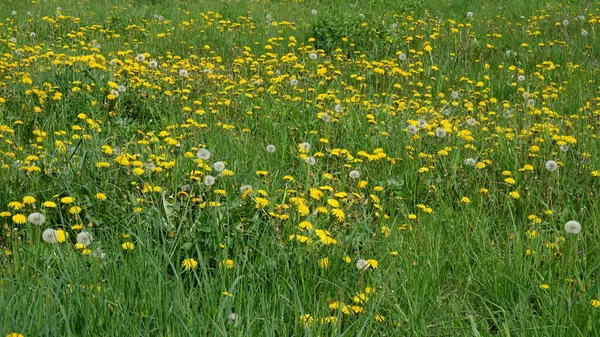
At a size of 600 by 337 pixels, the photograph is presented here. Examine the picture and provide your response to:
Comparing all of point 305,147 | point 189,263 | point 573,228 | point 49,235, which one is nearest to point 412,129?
point 305,147

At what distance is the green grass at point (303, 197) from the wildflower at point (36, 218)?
0.05 m

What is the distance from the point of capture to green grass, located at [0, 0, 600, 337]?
2.42 m

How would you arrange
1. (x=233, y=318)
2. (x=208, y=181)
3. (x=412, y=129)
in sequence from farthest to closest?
(x=412, y=129)
(x=208, y=181)
(x=233, y=318)

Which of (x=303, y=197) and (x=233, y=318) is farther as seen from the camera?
(x=303, y=197)

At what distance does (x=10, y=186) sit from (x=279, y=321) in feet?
5.49

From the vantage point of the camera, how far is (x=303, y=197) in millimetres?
3477

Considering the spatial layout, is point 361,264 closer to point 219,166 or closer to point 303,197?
point 303,197

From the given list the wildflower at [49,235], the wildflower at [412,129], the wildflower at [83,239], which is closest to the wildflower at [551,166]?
the wildflower at [412,129]

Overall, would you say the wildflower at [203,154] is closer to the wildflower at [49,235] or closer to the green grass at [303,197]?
the green grass at [303,197]

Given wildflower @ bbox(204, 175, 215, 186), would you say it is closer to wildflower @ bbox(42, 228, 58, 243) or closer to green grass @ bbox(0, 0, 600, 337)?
green grass @ bbox(0, 0, 600, 337)

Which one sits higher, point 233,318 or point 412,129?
point 233,318

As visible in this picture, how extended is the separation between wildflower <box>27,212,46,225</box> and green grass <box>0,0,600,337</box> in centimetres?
5

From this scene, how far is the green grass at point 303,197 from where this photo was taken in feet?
7.95

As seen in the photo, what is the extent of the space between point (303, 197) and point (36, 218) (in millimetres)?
A: 1195
